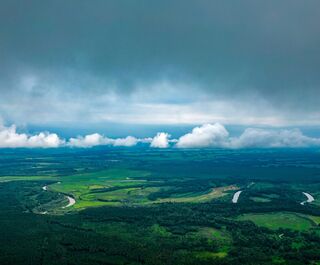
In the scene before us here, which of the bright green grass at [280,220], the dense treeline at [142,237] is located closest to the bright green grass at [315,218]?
the bright green grass at [280,220]

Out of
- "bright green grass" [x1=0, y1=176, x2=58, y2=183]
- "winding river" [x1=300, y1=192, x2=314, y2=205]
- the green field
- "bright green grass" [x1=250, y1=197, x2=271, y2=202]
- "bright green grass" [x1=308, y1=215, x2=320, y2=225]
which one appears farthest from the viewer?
"bright green grass" [x1=0, y1=176, x2=58, y2=183]

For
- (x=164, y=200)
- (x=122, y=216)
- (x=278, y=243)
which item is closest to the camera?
(x=278, y=243)

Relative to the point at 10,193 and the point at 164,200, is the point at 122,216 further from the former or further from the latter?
the point at 10,193

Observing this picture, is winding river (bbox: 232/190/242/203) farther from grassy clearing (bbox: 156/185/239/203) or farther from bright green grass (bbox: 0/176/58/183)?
bright green grass (bbox: 0/176/58/183)

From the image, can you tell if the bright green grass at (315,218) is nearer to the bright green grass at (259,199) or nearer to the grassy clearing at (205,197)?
the bright green grass at (259,199)

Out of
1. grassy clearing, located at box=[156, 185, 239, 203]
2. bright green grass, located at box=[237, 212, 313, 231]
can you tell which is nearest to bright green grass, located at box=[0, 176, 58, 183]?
grassy clearing, located at box=[156, 185, 239, 203]

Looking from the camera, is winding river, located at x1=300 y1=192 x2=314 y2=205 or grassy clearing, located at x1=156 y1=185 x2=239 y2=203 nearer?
winding river, located at x1=300 y1=192 x2=314 y2=205

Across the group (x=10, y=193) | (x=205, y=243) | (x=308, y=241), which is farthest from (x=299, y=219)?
(x=10, y=193)

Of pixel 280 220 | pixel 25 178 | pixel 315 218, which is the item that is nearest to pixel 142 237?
pixel 280 220
